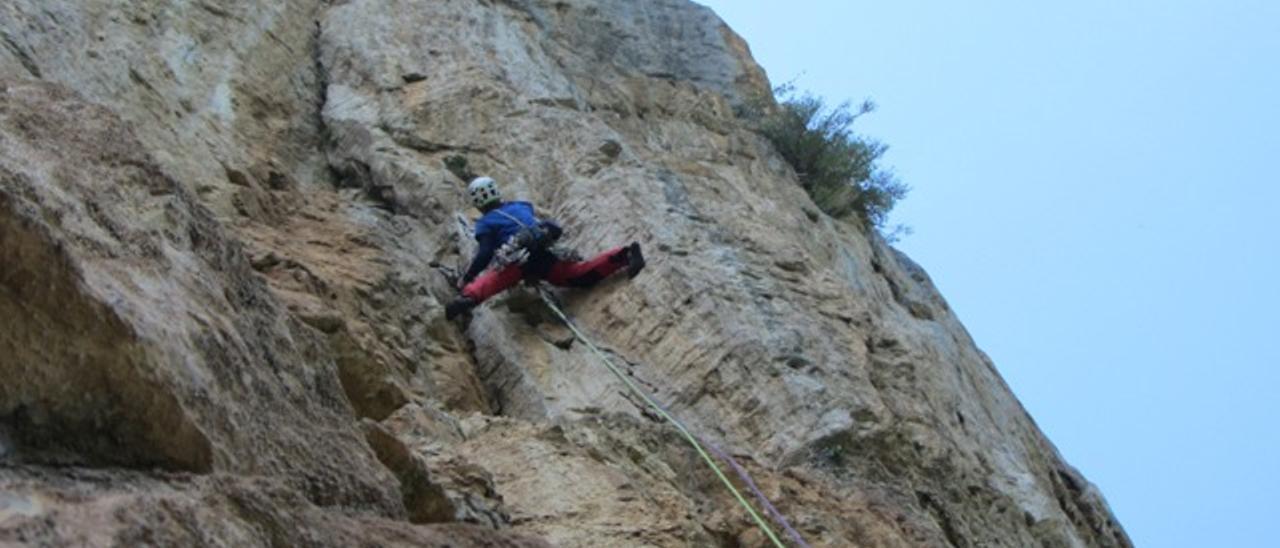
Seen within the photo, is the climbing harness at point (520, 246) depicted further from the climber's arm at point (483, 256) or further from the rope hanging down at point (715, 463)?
the rope hanging down at point (715, 463)

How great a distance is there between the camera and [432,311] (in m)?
11.2

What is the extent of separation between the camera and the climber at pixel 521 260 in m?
11.6

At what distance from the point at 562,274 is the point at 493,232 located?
1.89 ft

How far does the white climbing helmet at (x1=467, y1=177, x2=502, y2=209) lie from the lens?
12.4 meters

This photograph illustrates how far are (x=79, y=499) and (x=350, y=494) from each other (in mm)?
1336

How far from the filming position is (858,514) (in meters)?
9.30

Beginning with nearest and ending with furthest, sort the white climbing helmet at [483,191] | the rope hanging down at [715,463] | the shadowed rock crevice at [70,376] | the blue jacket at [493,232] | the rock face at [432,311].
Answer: the shadowed rock crevice at [70,376], the rock face at [432,311], the rope hanging down at [715,463], the blue jacket at [493,232], the white climbing helmet at [483,191]

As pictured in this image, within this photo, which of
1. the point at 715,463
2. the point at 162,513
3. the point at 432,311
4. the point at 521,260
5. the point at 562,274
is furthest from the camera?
the point at 562,274

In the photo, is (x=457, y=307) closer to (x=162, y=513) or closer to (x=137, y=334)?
(x=137, y=334)

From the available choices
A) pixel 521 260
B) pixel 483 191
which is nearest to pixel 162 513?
pixel 521 260

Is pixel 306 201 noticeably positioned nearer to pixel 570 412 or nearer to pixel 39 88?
pixel 570 412

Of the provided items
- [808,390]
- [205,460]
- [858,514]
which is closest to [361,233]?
[808,390]

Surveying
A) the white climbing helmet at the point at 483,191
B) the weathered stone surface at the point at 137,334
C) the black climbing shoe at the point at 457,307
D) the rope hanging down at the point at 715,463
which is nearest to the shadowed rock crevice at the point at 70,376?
the weathered stone surface at the point at 137,334

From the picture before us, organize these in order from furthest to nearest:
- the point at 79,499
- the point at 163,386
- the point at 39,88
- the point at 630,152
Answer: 1. the point at 630,152
2. the point at 39,88
3. the point at 163,386
4. the point at 79,499
